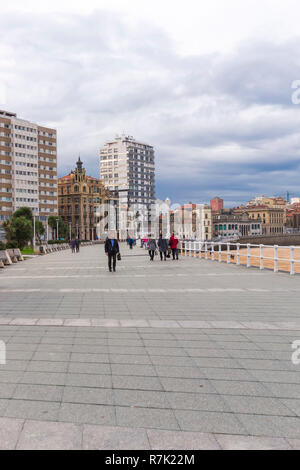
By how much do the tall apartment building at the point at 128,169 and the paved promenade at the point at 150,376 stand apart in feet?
549

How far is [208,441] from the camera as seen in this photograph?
10.2 feet

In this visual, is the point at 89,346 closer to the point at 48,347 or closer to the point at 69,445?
the point at 48,347

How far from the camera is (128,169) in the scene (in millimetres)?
179000

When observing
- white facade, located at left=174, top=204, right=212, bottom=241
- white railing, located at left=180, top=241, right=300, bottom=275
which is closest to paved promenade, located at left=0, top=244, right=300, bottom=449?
white railing, located at left=180, top=241, right=300, bottom=275

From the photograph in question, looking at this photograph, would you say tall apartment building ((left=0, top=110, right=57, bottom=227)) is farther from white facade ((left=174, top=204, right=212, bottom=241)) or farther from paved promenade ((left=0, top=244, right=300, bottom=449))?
paved promenade ((left=0, top=244, right=300, bottom=449))

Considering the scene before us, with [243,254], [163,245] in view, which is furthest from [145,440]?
[163,245]

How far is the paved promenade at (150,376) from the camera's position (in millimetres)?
3262

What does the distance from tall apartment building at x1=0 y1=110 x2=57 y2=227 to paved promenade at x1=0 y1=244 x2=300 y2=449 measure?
350 ft

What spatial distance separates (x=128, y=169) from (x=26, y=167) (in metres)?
64.4

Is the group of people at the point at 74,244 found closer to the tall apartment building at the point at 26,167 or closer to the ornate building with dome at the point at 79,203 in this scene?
the tall apartment building at the point at 26,167

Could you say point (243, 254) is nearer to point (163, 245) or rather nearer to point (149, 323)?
point (163, 245)

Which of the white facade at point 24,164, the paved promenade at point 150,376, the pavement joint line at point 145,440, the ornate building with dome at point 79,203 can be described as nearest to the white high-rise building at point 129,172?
the ornate building with dome at point 79,203

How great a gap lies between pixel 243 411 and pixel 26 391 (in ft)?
6.21

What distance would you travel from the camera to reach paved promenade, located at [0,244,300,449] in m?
3.26
